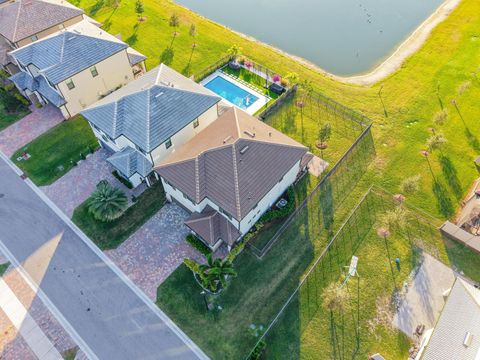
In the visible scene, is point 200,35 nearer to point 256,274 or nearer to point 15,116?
point 15,116

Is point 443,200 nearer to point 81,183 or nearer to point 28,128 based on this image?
point 81,183

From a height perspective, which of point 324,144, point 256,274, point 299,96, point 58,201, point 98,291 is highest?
point 299,96

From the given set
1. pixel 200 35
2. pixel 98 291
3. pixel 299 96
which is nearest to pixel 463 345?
pixel 98 291

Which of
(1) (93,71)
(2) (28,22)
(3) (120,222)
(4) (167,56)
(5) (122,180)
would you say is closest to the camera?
(3) (120,222)

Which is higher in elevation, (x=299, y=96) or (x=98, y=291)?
(x=299, y=96)

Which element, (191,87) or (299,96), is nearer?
(191,87)

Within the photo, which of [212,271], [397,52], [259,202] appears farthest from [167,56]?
[212,271]
